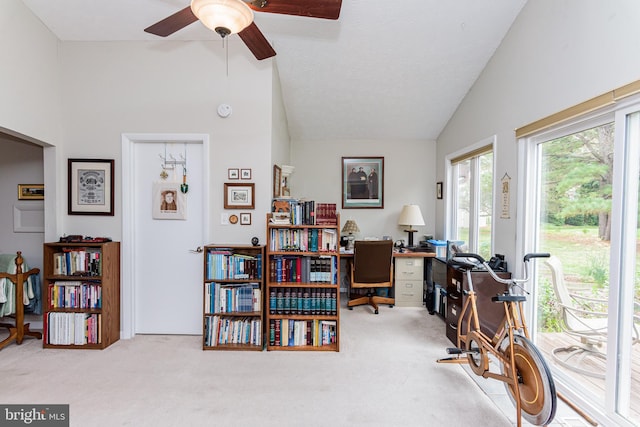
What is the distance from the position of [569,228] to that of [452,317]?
1278 millimetres

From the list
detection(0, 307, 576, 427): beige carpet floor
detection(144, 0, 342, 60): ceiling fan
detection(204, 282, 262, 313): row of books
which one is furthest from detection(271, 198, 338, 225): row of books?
detection(144, 0, 342, 60): ceiling fan

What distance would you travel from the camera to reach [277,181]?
3.24 metres

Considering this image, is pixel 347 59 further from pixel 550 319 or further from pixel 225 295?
pixel 550 319

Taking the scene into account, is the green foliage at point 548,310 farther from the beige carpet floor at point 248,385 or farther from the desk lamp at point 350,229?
the desk lamp at point 350,229

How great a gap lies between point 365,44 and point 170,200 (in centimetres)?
246

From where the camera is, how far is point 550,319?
2.34 meters

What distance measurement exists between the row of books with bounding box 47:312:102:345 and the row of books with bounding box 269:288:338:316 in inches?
63.9

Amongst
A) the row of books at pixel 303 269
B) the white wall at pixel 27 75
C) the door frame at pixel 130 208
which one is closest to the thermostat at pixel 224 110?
the door frame at pixel 130 208

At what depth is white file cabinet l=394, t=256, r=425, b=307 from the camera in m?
3.83

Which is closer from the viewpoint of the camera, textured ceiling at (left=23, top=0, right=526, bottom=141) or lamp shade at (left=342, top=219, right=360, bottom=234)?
textured ceiling at (left=23, top=0, right=526, bottom=141)

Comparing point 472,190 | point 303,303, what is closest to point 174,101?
point 303,303

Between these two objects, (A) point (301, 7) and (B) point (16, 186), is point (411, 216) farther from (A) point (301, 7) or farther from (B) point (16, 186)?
(B) point (16, 186)

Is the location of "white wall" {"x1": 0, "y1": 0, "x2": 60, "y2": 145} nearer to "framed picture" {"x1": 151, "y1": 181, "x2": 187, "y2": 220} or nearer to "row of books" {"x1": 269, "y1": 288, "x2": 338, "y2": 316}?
"framed picture" {"x1": 151, "y1": 181, "x2": 187, "y2": 220}

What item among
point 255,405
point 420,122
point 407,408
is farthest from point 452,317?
point 420,122
